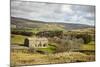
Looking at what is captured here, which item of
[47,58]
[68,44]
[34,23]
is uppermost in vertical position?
Result: [34,23]

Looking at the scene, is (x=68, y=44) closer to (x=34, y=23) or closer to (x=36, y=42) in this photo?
(x=36, y=42)

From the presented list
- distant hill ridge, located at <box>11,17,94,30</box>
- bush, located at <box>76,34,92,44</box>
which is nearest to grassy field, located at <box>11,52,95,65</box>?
bush, located at <box>76,34,92,44</box>

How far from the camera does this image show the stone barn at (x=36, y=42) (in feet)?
8.34

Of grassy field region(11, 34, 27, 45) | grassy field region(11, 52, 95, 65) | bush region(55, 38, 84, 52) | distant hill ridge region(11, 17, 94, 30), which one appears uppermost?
distant hill ridge region(11, 17, 94, 30)

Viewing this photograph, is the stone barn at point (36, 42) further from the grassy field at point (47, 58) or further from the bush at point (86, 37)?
the bush at point (86, 37)

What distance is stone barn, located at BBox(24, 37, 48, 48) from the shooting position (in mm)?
2541

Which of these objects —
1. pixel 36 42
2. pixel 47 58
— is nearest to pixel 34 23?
pixel 36 42

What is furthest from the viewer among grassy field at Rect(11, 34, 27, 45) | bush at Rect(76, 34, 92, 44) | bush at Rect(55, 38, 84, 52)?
bush at Rect(76, 34, 92, 44)

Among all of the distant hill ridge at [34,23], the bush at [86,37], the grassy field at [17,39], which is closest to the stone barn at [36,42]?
the grassy field at [17,39]

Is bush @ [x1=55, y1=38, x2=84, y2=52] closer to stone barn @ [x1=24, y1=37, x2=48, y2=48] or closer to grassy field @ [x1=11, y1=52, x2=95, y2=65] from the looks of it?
grassy field @ [x1=11, y1=52, x2=95, y2=65]

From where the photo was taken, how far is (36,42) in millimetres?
2578

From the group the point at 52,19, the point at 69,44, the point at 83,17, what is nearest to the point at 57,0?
the point at 52,19

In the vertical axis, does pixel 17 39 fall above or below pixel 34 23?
below
